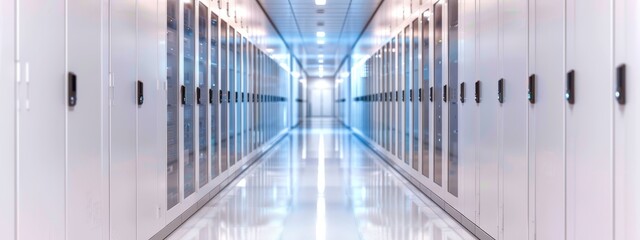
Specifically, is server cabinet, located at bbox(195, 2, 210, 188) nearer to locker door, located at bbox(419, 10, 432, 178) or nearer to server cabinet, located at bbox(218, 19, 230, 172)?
server cabinet, located at bbox(218, 19, 230, 172)

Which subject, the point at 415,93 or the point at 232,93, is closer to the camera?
the point at 415,93

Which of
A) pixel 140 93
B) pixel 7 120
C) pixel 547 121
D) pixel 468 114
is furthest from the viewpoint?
pixel 468 114

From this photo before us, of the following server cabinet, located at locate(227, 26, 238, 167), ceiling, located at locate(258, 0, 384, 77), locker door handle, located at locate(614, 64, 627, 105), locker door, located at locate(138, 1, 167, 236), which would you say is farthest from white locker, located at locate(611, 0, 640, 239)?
ceiling, located at locate(258, 0, 384, 77)

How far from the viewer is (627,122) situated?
95.0 inches

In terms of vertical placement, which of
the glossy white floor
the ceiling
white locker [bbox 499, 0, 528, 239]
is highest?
the ceiling

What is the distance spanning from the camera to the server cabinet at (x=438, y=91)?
618 cm

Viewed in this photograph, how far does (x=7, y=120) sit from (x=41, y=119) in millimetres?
279

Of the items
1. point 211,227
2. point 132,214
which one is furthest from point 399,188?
point 132,214

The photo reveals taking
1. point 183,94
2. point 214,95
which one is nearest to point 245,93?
point 214,95

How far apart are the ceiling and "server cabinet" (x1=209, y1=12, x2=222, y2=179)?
4.47m

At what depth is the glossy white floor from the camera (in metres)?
4.97

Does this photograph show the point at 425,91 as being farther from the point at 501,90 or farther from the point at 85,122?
the point at 85,122

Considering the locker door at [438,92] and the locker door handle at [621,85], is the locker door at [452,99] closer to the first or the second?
the locker door at [438,92]

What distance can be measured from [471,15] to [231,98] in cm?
458
